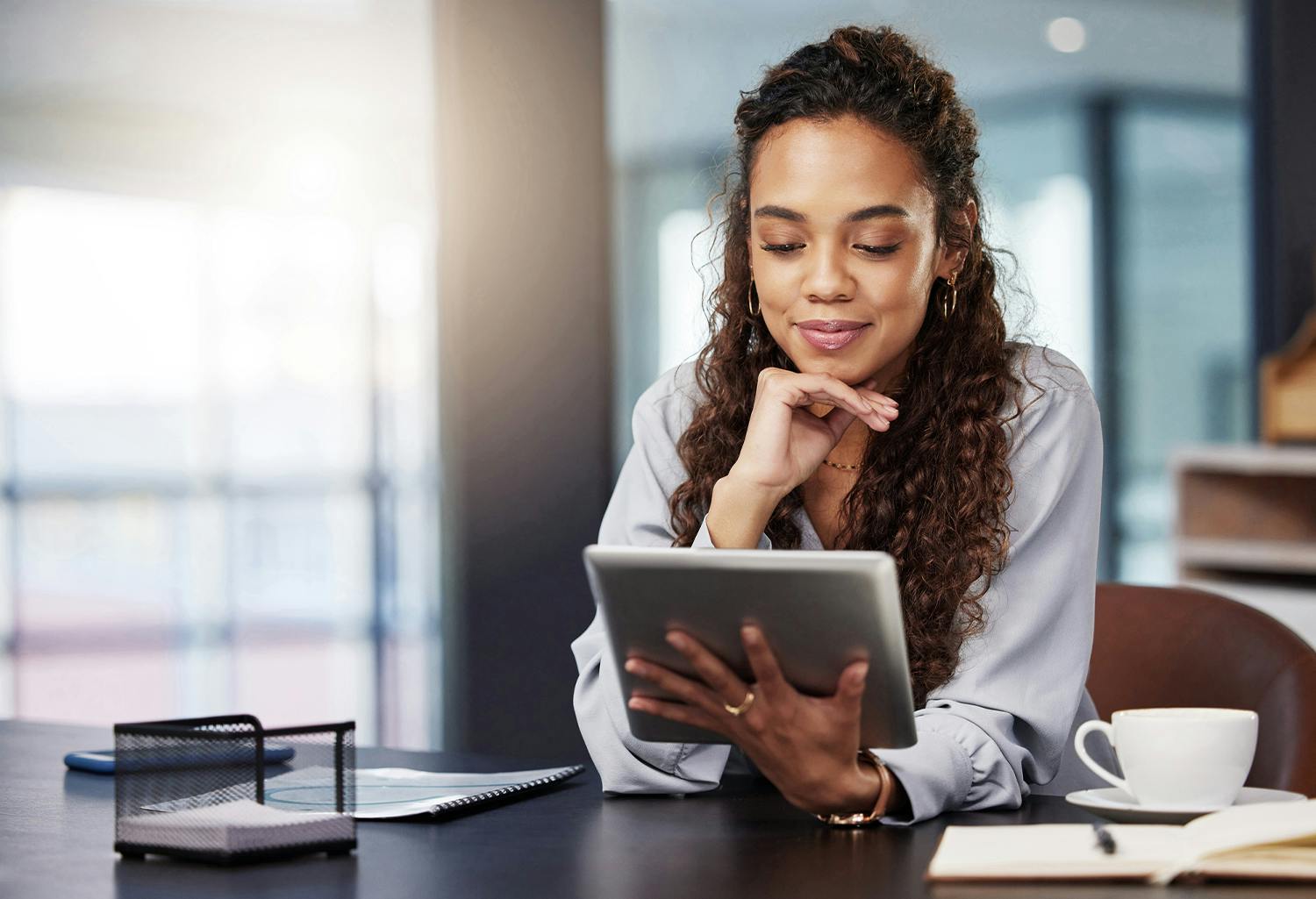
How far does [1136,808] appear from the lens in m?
1.10

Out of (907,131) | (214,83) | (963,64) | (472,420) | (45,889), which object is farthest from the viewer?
(214,83)

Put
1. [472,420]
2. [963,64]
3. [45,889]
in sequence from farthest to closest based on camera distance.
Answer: [963,64], [472,420], [45,889]

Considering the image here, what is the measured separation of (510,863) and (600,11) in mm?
2262

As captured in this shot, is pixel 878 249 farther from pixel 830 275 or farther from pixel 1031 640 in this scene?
pixel 1031 640

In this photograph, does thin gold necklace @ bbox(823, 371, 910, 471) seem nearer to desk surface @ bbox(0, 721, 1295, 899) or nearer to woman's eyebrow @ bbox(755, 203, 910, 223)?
woman's eyebrow @ bbox(755, 203, 910, 223)

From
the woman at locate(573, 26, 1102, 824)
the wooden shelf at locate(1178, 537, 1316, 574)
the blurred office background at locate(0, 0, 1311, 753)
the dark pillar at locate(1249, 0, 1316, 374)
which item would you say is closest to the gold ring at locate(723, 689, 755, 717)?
the woman at locate(573, 26, 1102, 824)

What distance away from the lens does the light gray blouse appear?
4.23ft

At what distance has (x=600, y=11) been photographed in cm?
298

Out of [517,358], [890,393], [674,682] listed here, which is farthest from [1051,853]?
[517,358]

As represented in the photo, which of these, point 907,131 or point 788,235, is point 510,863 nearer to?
point 788,235

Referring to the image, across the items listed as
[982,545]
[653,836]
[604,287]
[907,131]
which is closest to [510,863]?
[653,836]

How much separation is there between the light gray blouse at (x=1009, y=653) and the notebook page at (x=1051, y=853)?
158 millimetres

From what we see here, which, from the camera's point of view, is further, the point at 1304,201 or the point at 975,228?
the point at 1304,201

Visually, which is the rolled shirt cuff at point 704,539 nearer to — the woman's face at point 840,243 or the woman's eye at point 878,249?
the woman's face at point 840,243
